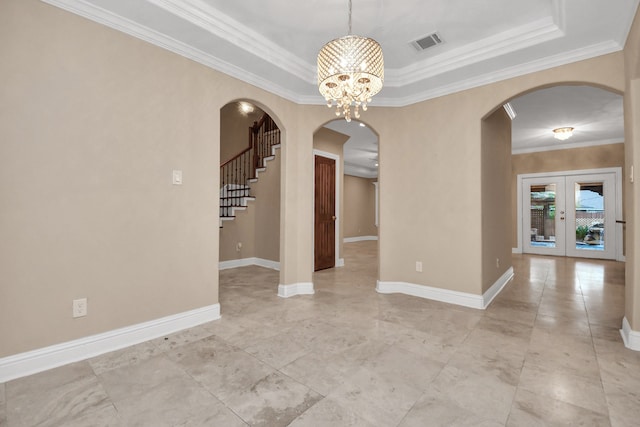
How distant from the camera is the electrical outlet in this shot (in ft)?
7.13

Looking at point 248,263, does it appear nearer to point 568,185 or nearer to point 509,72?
point 509,72

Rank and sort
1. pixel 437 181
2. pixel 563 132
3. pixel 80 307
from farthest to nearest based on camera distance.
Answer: pixel 563 132 → pixel 437 181 → pixel 80 307

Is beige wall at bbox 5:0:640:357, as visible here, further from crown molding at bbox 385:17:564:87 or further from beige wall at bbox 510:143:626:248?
beige wall at bbox 510:143:626:248

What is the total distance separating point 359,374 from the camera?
196 cm

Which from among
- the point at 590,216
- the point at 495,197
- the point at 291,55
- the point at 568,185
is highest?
the point at 291,55

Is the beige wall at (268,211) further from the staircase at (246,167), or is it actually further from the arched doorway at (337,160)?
the arched doorway at (337,160)

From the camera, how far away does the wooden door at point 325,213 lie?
216 inches

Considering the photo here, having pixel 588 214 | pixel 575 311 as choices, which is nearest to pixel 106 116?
pixel 575 311

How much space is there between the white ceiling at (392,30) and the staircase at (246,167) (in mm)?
2830

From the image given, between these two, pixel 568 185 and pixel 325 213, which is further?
pixel 568 185

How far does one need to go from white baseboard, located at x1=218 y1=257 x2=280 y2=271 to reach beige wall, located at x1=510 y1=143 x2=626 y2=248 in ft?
20.8

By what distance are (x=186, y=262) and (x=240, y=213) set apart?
326cm

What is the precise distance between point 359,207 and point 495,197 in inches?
303

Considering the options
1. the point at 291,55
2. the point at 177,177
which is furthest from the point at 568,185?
the point at 177,177
